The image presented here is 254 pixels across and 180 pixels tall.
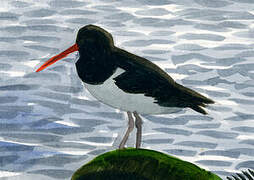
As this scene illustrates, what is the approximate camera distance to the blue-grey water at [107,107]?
133 inches

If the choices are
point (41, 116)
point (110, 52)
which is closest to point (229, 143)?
point (110, 52)

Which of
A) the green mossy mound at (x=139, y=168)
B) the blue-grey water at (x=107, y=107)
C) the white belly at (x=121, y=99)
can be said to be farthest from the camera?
the blue-grey water at (x=107, y=107)

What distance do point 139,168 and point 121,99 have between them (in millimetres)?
461

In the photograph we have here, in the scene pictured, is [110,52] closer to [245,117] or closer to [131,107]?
[131,107]

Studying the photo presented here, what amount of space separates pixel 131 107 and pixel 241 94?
109 centimetres

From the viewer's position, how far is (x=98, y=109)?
11.7 ft

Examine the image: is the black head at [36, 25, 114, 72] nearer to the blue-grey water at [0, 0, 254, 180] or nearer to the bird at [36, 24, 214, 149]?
the bird at [36, 24, 214, 149]

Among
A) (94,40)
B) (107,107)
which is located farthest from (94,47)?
(107,107)

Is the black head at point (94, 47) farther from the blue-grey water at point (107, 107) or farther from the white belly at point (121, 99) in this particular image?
the blue-grey water at point (107, 107)

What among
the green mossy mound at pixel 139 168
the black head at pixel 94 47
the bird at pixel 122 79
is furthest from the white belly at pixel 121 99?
the green mossy mound at pixel 139 168

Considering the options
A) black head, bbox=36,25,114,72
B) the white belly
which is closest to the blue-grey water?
the white belly

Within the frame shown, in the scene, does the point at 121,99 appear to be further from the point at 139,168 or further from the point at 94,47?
the point at 139,168

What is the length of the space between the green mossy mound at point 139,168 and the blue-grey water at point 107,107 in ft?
1.29

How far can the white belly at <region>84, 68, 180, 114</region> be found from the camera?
3.04 meters
